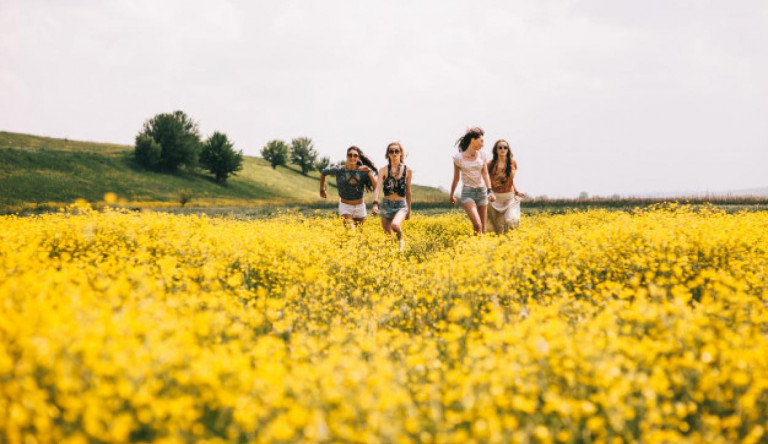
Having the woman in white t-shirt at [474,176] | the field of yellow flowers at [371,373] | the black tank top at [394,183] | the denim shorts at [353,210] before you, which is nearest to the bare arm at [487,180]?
the woman in white t-shirt at [474,176]

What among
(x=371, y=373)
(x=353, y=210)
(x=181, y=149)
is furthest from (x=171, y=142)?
(x=371, y=373)

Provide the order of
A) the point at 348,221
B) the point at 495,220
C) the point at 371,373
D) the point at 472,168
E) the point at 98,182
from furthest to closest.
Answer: the point at 98,182, the point at 495,220, the point at 348,221, the point at 472,168, the point at 371,373

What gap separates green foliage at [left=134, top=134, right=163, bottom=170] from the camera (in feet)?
199

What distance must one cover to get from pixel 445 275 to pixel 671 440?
3798mm

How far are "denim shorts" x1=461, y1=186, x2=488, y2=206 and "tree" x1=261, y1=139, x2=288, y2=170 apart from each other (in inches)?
3428

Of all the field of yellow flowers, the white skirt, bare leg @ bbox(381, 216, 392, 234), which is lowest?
the field of yellow flowers

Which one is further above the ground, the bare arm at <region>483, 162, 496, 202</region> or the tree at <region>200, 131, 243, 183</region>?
the tree at <region>200, 131, 243, 183</region>

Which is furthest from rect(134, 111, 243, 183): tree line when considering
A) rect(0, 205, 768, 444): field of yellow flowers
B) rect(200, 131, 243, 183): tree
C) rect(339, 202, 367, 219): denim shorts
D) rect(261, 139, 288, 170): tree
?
rect(0, 205, 768, 444): field of yellow flowers

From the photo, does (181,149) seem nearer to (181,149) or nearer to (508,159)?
(181,149)

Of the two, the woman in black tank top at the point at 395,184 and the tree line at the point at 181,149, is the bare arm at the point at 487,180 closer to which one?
the woman in black tank top at the point at 395,184

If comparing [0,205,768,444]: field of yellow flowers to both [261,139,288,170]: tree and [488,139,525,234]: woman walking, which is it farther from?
[261,139,288,170]: tree

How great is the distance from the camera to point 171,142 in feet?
207

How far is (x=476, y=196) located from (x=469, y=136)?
1.32 metres

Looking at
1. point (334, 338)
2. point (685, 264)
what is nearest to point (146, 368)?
point (334, 338)
